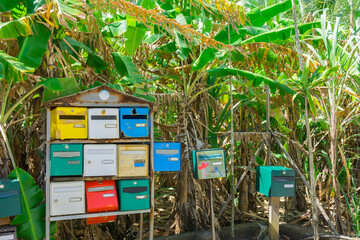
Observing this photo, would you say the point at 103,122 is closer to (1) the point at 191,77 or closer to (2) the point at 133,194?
(2) the point at 133,194

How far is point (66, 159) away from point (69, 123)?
1.31 feet

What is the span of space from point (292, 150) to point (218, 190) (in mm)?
1468

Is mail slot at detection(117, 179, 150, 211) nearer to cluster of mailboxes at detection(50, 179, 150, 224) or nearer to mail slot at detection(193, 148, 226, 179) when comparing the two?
cluster of mailboxes at detection(50, 179, 150, 224)

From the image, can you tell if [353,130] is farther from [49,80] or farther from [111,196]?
[49,80]

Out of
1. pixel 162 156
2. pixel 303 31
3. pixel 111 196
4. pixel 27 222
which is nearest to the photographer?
pixel 27 222

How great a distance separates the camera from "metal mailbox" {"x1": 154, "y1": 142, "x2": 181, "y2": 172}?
454cm

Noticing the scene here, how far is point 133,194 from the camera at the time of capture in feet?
14.2

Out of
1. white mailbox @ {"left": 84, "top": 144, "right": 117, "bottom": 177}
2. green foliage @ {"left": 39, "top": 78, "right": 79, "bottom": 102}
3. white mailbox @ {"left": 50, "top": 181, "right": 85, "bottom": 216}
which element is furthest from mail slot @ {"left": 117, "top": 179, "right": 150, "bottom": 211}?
green foliage @ {"left": 39, "top": 78, "right": 79, "bottom": 102}

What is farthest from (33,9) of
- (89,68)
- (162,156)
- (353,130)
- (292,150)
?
(353,130)

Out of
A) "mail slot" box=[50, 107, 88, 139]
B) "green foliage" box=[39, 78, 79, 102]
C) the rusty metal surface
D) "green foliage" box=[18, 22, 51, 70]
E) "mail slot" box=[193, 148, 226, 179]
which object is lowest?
"mail slot" box=[193, 148, 226, 179]

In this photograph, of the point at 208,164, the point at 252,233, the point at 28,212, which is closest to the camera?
the point at 28,212

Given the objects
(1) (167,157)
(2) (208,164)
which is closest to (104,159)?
(1) (167,157)

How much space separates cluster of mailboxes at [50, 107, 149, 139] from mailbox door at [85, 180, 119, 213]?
22.0 inches

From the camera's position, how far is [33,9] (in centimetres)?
419
